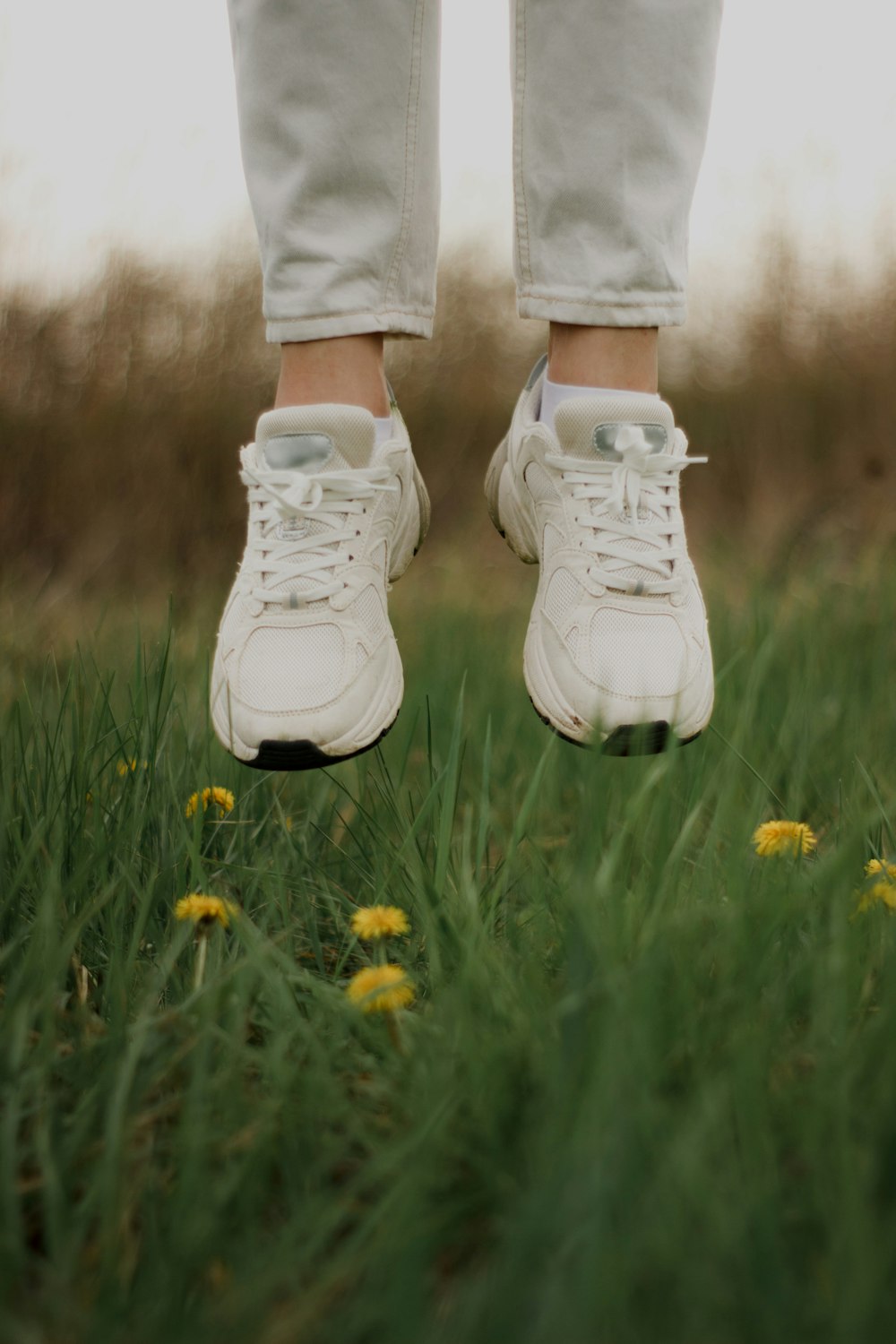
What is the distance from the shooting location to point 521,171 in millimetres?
1206

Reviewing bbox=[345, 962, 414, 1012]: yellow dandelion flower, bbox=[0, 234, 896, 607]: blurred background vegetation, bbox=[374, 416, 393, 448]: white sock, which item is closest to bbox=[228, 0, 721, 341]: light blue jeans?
bbox=[374, 416, 393, 448]: white sock

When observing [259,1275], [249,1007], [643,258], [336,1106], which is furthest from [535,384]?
[259,1275]

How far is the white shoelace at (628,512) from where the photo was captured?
1.21 meters

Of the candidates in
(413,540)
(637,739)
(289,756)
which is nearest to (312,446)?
(413,540)

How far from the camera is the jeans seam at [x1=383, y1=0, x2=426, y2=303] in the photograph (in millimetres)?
1196

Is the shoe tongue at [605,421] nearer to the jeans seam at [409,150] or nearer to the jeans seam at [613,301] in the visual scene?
the jeans seam at [613,301]

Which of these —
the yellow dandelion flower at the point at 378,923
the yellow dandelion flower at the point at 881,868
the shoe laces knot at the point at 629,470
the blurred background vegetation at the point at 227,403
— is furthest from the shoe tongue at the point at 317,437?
the blurred background vegetation at the point at 227,403

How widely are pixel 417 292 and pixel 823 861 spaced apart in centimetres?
75

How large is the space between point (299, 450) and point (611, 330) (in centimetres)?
36

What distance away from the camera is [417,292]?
1261 millimetres

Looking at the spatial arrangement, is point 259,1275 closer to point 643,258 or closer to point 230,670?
point 230,670

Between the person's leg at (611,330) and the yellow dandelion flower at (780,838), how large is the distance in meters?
0.13

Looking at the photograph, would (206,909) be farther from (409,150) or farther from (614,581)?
(409,150)

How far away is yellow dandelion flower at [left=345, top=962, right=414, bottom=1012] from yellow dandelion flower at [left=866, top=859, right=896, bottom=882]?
1.44 feet
